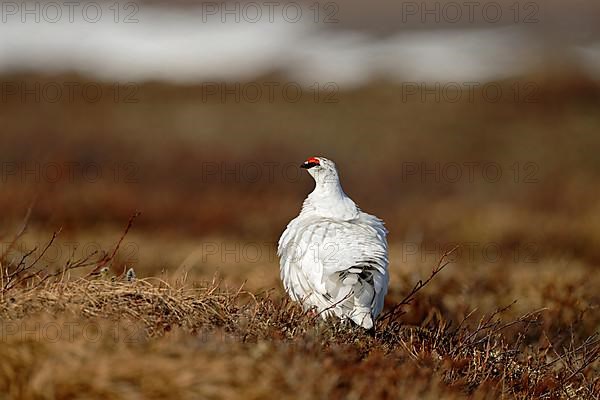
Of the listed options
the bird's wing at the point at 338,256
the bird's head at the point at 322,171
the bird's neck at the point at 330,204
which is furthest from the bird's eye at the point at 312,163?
the bird's wing at the point at 338,256

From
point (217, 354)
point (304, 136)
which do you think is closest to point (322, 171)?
point (217, 354)

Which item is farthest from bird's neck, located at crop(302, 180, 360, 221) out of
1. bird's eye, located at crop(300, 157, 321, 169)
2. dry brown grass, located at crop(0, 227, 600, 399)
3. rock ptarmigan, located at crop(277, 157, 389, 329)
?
dry brown grass, located at crop(0, 227, 600, 399)

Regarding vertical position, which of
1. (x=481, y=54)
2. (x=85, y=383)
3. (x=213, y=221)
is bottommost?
(x=213, y=221)

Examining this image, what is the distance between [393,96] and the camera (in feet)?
55.0

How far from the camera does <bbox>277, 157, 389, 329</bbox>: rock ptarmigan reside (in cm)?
474

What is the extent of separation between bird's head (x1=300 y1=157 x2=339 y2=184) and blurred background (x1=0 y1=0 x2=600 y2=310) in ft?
5.80

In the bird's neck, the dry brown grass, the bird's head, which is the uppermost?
the bird's head

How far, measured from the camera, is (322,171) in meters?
5.72

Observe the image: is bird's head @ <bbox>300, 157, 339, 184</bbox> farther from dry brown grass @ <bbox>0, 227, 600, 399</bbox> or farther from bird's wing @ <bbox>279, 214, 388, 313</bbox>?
dry brown grass @ <bbox>0, 227, 600, 399</bbox>

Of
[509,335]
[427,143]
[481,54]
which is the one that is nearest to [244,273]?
[509,335]

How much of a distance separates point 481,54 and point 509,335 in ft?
45.8

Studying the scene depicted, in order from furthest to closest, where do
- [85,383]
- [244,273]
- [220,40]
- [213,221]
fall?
[220,40], [213,221], [244,273], [85,383]

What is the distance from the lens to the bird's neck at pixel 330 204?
5543mm

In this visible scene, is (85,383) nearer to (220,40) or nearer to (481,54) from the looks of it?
(481,54)
